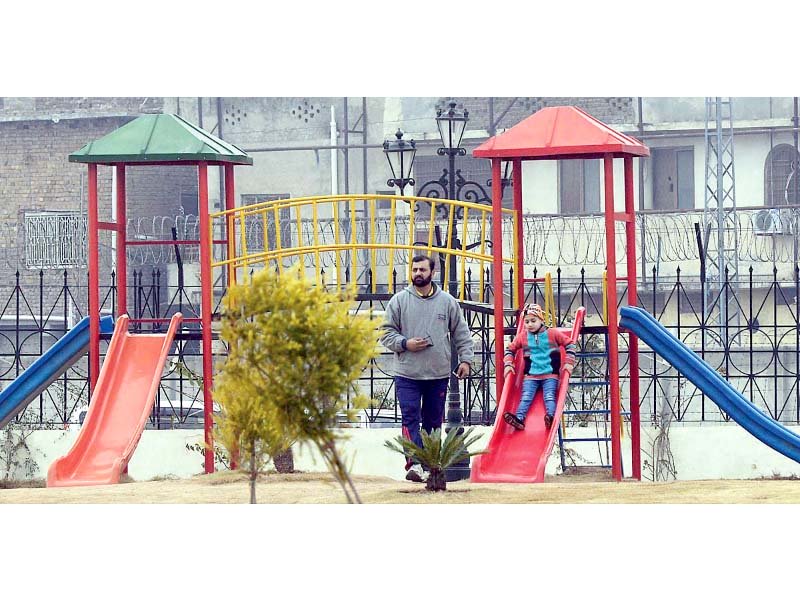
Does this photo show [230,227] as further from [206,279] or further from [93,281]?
[93,281]

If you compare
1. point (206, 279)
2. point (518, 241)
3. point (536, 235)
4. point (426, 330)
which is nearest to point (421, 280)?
point (426, 330)

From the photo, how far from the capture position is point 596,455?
14.2 m

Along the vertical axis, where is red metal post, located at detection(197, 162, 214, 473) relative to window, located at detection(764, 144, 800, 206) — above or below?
below

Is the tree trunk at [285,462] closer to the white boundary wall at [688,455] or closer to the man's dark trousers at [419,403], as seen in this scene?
the man's dark trousers at [419,403]

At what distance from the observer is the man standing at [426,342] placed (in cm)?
991

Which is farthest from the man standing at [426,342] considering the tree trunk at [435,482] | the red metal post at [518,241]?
the red metal post at [518,241]

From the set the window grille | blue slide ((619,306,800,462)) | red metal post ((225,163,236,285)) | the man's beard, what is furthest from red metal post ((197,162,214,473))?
the window grille

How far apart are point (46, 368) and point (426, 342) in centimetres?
370

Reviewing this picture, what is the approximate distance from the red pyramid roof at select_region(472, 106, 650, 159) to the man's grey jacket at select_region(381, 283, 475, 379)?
56.2 inches

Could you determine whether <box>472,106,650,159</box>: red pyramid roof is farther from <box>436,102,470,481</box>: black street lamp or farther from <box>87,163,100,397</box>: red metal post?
<box>87,163,100,397</box>: red metal post

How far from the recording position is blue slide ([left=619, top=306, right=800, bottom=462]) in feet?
35.5

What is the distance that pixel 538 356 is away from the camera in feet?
35.0
